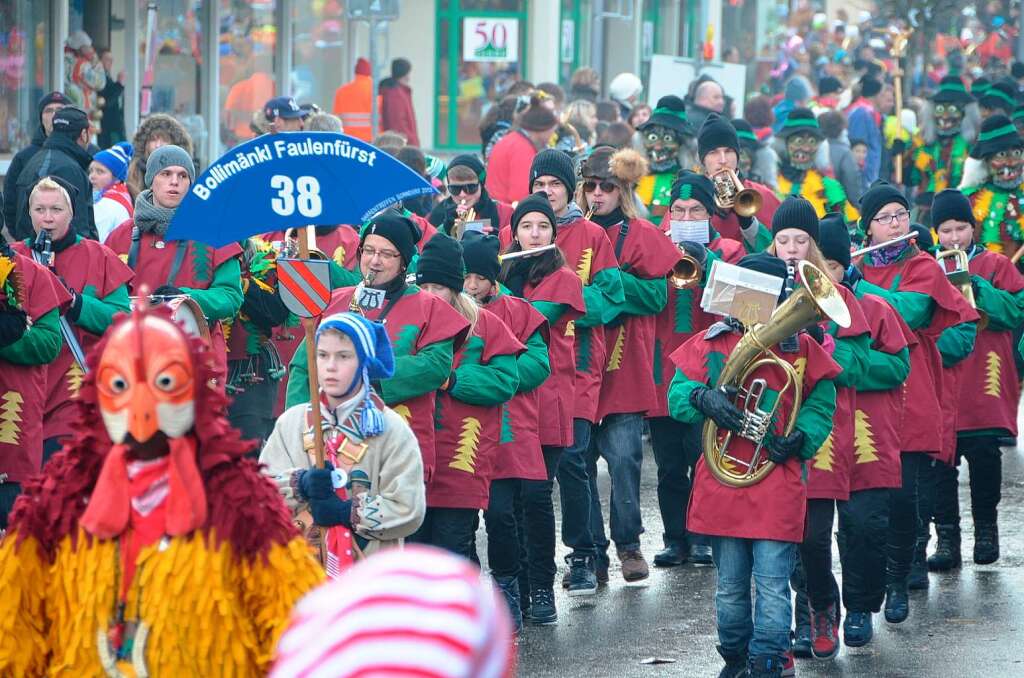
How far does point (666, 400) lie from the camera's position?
9531mm

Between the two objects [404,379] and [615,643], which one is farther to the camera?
[615,643]

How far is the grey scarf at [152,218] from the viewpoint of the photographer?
8.45 m

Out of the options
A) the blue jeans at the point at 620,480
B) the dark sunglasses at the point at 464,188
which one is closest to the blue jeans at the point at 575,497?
the blue jeans at the point at 620,480

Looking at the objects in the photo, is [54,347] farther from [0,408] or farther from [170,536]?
[170,536]

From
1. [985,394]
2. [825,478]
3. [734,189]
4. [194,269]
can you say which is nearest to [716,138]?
[734,189]

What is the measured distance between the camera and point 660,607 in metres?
8.55

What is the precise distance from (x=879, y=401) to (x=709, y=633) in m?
1.18

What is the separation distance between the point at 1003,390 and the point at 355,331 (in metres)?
4.80

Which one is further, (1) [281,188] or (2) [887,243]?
(2) [887,243]

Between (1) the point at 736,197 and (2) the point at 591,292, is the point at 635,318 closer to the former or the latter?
(2) the point at 591,292

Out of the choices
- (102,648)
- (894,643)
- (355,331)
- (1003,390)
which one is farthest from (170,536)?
(1003,390)

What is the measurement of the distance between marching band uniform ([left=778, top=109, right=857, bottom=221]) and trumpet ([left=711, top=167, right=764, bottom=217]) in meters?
3.48

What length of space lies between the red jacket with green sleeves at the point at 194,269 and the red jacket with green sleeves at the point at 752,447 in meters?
2.30

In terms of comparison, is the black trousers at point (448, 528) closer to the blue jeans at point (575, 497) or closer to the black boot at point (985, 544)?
the blue jeans at point (575, 497)
